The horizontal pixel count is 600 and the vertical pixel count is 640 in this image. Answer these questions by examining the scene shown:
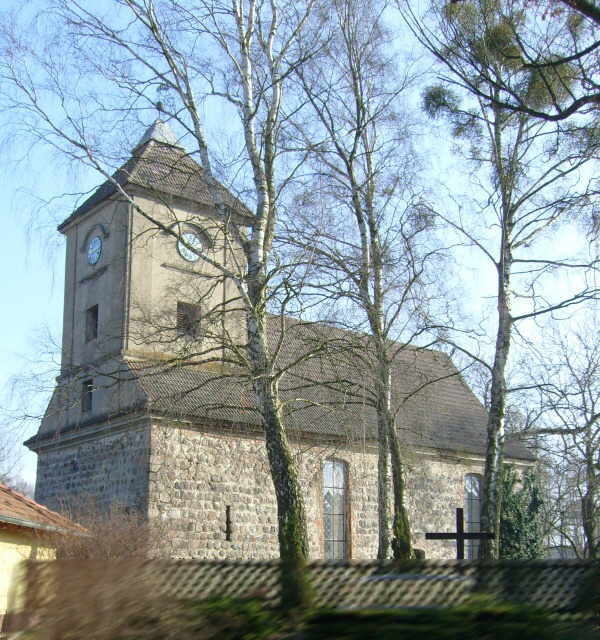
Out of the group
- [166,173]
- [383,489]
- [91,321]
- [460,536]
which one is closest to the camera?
[460,536]

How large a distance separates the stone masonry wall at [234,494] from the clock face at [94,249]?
6.18 metres

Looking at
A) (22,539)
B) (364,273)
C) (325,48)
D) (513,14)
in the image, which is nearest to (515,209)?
(364,273)

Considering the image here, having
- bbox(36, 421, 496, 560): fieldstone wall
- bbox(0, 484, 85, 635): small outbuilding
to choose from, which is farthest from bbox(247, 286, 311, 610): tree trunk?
bbox(36, 421, 496, 560): fieldstone wall

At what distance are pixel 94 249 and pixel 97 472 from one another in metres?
6.62

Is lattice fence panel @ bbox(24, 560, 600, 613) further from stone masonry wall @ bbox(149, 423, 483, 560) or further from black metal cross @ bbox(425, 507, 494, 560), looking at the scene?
stone masonry wall @ bbox(149, 423, 483, 560)

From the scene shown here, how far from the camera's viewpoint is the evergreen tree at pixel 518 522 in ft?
89.5

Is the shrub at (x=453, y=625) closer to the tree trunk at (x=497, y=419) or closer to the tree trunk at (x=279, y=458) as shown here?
the tree trunk at (x=279, y=458)

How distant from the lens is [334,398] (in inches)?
→ 737

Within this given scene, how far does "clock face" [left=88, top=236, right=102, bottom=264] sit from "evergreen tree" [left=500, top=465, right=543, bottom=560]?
1467 centimetres

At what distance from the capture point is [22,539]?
13.1 metres

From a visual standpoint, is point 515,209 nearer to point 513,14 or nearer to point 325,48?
point 325,48

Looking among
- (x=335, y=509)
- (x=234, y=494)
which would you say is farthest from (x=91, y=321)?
(x=335, y=509)

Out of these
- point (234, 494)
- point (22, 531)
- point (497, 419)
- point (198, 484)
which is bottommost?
point (22, 531)

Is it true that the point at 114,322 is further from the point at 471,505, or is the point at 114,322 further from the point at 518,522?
the point at 518,522
